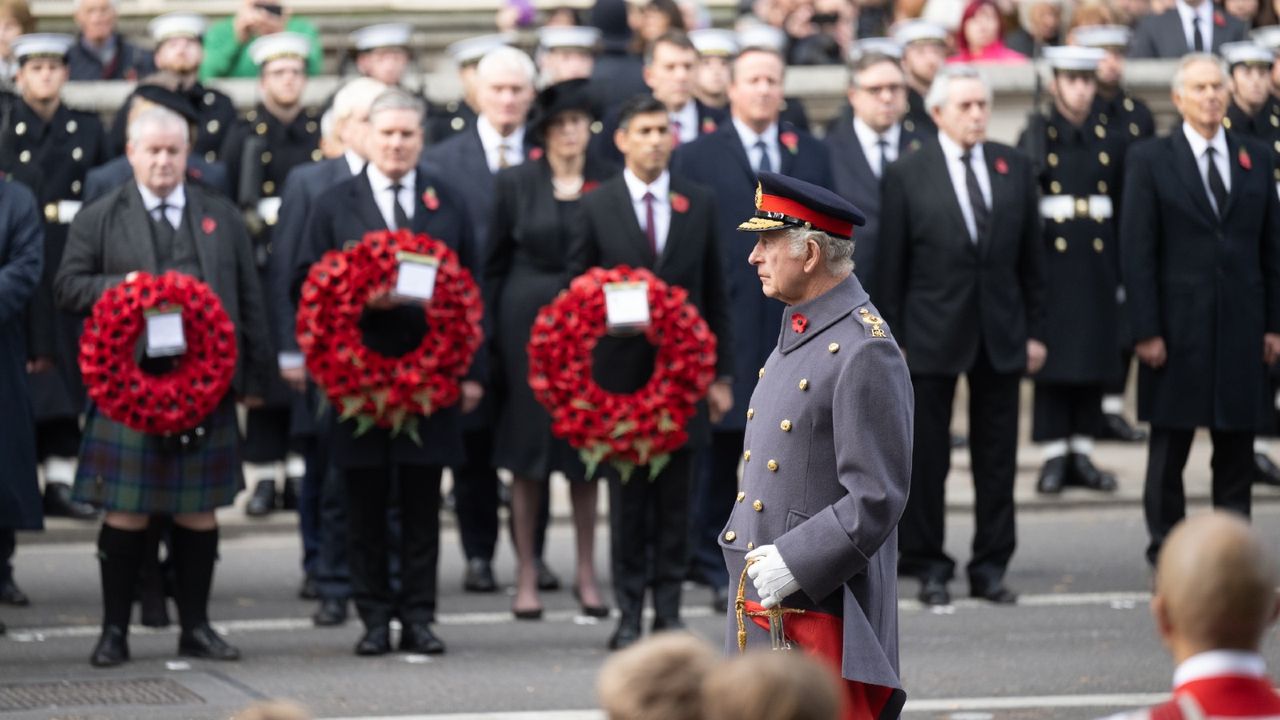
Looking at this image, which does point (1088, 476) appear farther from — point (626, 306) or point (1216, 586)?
point (1216, 586)

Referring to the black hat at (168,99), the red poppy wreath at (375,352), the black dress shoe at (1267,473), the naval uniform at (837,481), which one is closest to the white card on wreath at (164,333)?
the red poppy wreath at (375,352)

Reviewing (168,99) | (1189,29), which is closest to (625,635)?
(168,99)

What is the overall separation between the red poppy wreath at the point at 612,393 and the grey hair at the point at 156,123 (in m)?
1.86

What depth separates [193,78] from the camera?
1471 centimetres

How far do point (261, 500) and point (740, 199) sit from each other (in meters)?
3.73

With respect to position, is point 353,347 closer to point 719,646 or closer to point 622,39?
point 719,646

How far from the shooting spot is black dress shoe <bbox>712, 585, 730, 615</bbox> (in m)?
11.4

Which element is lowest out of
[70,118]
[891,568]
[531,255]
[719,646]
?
[719,646]

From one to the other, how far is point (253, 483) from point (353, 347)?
175 inches

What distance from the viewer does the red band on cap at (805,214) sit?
6.45m

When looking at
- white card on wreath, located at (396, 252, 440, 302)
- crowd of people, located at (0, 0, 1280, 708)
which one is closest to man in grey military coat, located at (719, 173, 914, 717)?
crowd of people, located at (0, 0, 1280, 708)

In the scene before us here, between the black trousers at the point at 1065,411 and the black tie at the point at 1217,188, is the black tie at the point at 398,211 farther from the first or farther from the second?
the black trousers at the point at 1065,411

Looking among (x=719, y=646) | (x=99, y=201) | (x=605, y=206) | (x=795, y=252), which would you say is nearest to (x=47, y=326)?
(x=99, y=201)

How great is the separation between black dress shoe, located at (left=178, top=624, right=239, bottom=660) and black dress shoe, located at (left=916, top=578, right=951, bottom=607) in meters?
3.54
